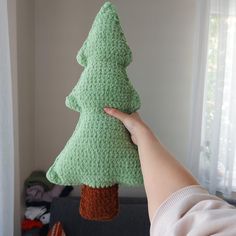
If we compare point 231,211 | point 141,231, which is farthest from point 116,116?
point 141,231

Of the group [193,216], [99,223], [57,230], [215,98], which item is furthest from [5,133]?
[215,98]

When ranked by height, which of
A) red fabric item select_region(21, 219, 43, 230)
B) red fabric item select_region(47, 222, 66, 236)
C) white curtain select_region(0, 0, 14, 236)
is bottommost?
red fabric item select_region(21, 219, 43, 230)

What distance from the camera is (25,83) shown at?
1.87 metres

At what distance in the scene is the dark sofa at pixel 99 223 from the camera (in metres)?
1.74

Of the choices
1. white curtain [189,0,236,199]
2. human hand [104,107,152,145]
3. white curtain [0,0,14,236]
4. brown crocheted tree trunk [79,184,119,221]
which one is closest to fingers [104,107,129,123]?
human hand [104,107,152,145]

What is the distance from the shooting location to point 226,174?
6.53 ft

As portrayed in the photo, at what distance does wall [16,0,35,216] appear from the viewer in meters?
1.77

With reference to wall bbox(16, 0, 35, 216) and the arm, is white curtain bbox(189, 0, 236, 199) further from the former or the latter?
the arm

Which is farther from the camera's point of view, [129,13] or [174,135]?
[174,135]

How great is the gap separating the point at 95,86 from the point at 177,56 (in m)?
1.62

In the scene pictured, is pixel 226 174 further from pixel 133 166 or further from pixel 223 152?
pixel 133 166

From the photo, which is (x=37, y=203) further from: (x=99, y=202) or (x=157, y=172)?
(x=157, y=172)

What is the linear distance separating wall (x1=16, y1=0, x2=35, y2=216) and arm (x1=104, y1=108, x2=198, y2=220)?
1389 mm

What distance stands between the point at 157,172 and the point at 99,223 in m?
1.39
